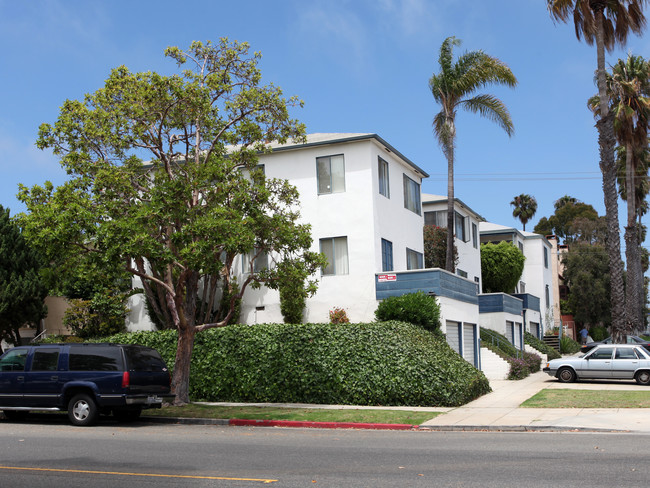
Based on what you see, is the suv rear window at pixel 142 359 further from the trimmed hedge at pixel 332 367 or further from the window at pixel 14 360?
the trimmed hedge at pixel 332 367

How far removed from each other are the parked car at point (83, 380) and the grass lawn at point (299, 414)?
3.71ft

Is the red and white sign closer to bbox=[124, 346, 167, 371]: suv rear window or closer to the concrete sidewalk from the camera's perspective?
the concrete sidewalk

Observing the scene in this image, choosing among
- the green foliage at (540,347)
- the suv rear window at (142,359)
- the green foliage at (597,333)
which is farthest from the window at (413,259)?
the green foliage at (597,333)

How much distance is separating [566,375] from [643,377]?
8.45 feet

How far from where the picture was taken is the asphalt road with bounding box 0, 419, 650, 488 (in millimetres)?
8742

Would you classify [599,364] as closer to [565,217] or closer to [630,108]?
[630,108]

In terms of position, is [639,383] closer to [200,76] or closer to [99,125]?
[200,76]

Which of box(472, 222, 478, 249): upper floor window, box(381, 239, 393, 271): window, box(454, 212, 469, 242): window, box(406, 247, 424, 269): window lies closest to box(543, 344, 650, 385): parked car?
box(406, 247, 424, 269): window

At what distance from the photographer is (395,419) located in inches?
650

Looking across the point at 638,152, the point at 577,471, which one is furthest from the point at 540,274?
the point at 577,471

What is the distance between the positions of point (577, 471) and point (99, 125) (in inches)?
585

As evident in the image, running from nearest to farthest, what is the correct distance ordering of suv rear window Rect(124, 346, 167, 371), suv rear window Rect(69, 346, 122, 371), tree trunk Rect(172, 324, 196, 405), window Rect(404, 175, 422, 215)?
1. suv rear window Rect(69, 346, 122, 371)
2. suv rear window Rect(124, 346, 167, 371)
3. tree trunk Rect(172, 324, 196, 405)
4. window Rect(404, 175, 422, 215)

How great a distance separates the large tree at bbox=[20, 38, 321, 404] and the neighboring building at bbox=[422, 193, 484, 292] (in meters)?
18.0

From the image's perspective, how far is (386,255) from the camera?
85.8 feet
